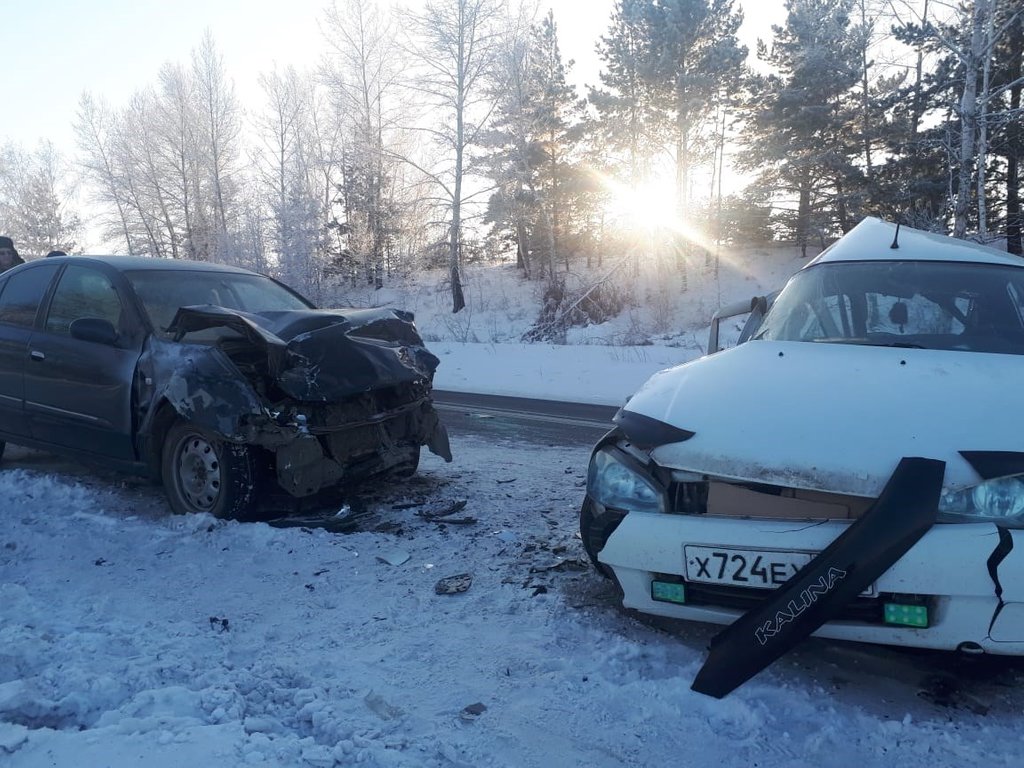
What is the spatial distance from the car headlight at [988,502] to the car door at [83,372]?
4149mm

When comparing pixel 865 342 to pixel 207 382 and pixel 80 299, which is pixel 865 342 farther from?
pixel 80 299

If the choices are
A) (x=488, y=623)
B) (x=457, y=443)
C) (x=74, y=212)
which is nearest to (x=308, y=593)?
(x=488, y=623)

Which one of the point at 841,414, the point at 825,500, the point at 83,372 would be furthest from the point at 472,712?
the point at 83,372

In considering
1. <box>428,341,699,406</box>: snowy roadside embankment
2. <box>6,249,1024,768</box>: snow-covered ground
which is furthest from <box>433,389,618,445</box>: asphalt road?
<box>6,249,1024,768</box>: snow-covered ground

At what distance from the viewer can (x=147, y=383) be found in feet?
13.5

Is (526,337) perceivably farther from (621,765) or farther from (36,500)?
(621,765)

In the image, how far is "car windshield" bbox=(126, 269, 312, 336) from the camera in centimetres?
448

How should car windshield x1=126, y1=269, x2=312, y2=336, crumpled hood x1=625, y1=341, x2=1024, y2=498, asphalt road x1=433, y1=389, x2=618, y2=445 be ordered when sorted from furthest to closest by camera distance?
1. asphalt road x1=433, y1=389, x2=618, y2=445
2. car windshield x1=126, y1=269, x2=312, y2=336
3. crumpled hood x1=625, y1=341, x2=1024, y2=498

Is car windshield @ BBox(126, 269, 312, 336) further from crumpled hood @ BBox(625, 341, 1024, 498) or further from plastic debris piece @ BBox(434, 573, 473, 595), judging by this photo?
crumpled hood @ BBox(625, 341, 1024, 498)

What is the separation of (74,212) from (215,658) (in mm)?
52986

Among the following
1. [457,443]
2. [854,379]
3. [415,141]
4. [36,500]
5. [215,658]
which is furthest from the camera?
[415,141]

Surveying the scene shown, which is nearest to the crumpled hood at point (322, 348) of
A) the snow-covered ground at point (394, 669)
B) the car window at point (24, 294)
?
the snow-covered ground at point (394, 669)

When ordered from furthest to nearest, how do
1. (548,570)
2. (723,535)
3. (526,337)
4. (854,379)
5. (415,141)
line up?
(415,141)
(526,337)
(548,570)
(854,379)
(723,535)

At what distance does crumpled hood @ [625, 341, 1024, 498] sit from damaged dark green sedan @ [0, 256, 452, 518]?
188 cm
